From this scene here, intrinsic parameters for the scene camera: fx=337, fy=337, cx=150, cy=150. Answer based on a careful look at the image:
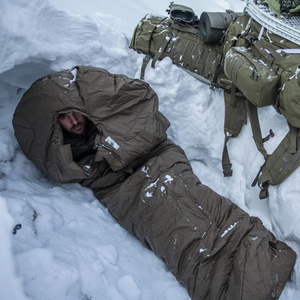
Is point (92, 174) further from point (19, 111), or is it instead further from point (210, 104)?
point (210, 104)

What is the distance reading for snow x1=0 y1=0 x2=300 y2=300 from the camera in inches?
59.8

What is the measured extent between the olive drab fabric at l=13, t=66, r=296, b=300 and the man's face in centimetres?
9

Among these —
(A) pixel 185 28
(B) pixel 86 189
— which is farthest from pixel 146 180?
(A) pixel 185 28

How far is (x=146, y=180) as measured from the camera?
2.23 m

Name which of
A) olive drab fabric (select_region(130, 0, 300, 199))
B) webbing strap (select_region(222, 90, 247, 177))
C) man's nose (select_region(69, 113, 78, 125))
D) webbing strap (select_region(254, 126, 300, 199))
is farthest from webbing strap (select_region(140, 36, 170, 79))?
webbing strap (select_region(254, 126, 300, 199))

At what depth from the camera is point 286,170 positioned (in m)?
2.00

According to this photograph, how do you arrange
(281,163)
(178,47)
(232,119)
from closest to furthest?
(281,163), (232,119), (178,47)

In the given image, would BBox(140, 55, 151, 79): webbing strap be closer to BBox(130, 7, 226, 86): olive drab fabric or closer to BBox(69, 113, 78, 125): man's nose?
BBox(130, 7, 226, 86): olive drab fabric

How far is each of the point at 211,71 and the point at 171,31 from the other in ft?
1.59

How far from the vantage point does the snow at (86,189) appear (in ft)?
4.98

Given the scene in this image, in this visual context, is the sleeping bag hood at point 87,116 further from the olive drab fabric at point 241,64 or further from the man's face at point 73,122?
the olive drab fabric at point 241,64

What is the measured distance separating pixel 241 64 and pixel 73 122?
1186 mm

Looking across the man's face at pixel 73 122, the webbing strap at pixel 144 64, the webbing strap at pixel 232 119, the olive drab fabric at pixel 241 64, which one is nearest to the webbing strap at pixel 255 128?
the olive drab fabric at pixel 241 64

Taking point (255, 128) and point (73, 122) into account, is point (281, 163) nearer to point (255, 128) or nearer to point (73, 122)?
point (255, 128)
